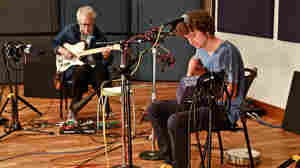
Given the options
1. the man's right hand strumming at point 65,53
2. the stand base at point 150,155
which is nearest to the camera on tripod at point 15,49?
the man's right hand strumming at point 65,53

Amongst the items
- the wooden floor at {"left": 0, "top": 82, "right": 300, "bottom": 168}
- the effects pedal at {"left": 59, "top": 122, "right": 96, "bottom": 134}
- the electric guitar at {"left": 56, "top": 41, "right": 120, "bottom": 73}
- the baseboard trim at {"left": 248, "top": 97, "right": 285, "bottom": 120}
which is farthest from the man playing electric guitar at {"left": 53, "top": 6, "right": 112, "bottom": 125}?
the baseboard trim at {"left": 248, "top": 97, "right": 285, "bottom": 120}

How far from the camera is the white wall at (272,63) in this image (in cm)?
488

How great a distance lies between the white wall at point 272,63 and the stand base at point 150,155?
1.79 metres

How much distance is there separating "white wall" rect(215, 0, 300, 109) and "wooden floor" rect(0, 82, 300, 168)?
0.93ft

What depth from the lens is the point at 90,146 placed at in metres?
4.17

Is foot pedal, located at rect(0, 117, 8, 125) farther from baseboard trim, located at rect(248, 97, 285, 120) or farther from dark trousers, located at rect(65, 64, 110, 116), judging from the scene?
baseboard trim, located at rect(248, 97, 285, 120)

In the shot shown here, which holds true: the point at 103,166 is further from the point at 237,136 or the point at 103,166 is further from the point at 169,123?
the point at 237,136

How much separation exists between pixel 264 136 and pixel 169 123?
171 centimetres

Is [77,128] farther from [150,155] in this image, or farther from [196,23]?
[196,23]

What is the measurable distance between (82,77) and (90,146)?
1.05 m

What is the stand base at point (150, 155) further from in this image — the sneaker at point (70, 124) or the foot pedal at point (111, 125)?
the sneaker at point (70, 124)

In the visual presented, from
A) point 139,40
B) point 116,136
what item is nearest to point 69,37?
point 116,136

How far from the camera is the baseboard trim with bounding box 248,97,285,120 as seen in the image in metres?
5.02

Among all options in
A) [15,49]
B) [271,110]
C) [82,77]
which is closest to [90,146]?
[82,77]
